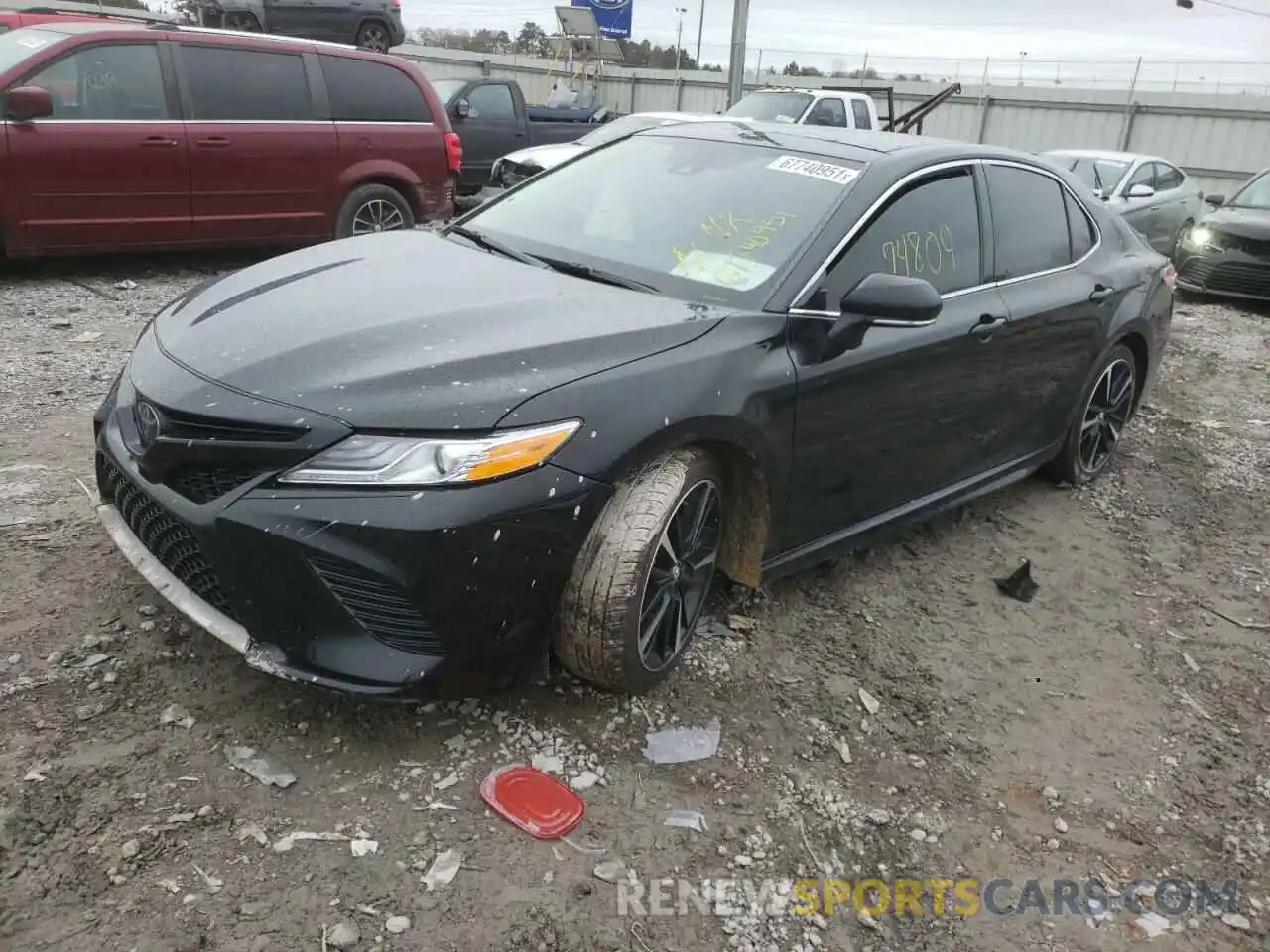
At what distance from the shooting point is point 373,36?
16656 mm

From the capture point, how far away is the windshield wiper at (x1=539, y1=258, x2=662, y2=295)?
3.16 meters

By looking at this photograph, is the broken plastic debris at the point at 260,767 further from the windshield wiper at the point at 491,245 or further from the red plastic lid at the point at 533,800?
the windshield wiper at the point at 491,245

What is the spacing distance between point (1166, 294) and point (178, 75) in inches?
257

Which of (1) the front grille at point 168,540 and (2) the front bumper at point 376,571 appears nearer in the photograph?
(2) the front bumper at point 376,571

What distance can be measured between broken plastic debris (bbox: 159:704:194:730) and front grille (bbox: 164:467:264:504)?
62cm

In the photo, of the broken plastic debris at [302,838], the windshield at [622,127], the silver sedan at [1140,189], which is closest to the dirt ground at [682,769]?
the broken plastic debris at [302,838]

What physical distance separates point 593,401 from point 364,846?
1178 millimetres

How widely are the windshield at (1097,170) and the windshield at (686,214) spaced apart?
9106 millimetres

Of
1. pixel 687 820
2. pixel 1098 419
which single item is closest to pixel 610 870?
pixel 687 820

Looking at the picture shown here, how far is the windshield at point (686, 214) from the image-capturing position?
10.6ft

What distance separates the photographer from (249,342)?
2676 mm

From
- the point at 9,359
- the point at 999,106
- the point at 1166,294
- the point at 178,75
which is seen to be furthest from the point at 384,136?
the point at 999,106

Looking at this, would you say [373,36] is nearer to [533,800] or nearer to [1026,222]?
[1026,222]

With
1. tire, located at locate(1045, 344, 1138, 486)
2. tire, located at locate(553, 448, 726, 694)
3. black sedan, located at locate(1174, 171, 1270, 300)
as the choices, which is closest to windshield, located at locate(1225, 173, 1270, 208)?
black sedan, located at locate(1174, 171, 1270, 300)
